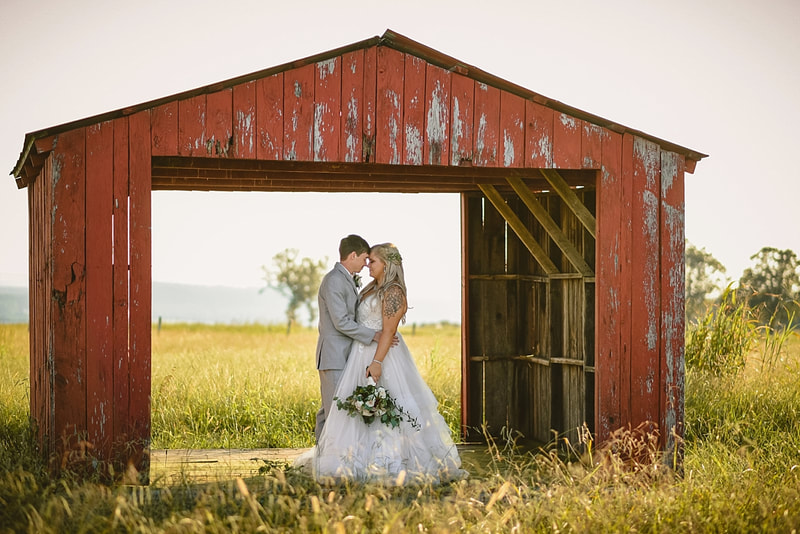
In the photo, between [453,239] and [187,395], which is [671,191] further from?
[453,239]

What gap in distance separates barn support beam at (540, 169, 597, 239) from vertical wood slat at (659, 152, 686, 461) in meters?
0.64

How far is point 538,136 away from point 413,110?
109 cm

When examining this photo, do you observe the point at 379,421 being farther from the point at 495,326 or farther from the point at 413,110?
the point at 495,326

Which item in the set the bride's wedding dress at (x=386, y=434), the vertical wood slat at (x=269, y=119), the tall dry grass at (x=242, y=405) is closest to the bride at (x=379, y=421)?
the bride's wedding dress at (x=386, y=434)

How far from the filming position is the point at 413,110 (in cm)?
727

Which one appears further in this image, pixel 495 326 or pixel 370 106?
pixel 495 326

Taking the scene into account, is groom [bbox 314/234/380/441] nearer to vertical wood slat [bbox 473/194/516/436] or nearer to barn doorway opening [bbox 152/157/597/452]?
barn doorway opening [bbox 152/157/597/452]

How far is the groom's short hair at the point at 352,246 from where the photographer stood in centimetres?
777

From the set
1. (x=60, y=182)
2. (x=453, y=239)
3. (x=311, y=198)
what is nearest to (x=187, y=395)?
(x=60, y=182)

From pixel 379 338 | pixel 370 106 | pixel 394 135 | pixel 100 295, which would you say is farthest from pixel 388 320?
pixel 100 295

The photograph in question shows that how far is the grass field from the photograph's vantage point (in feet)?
17.9

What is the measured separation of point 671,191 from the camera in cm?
795

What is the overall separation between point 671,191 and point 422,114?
7.82ft

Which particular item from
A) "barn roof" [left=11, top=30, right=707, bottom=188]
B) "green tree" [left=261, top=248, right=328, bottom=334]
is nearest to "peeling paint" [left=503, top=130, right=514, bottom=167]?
"barn roof" [left=11, top=30, right=707, bottom=188]
